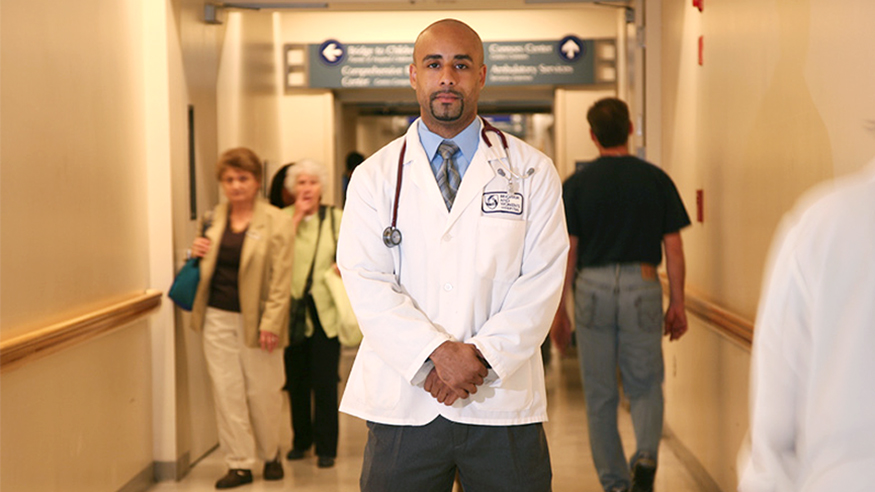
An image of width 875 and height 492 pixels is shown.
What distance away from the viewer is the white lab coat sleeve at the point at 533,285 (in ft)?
7.89

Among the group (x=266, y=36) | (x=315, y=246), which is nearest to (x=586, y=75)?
(x=266, y=36)

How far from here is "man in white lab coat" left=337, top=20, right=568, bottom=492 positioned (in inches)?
95.0

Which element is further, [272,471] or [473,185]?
[272,471]

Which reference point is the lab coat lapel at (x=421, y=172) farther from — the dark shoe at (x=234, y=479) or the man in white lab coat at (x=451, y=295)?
the dark shoe at (x=234, y=479)

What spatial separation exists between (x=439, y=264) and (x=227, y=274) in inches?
110

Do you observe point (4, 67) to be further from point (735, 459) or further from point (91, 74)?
point (735, 459)

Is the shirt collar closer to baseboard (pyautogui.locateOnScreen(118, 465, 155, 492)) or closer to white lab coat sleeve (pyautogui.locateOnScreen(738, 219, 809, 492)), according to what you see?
white lab coat sleeve (pyautogui.locateOnScreen(738, 219, 809, 492))

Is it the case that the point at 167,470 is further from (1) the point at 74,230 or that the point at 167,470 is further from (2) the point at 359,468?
(1) the point at 74,230

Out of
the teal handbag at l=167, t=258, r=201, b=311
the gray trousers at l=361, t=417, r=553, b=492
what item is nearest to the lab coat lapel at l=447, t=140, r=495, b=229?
the gray trousers at l=361, t=417, r=553, b=492

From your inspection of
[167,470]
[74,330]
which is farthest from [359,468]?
[74,330]

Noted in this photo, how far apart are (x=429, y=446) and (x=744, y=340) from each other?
1909 millimetres

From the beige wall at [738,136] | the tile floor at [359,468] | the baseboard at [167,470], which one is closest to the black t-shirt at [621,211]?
the beige wall at [738,136]

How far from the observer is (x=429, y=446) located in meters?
2.44

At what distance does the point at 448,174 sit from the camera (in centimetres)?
257
